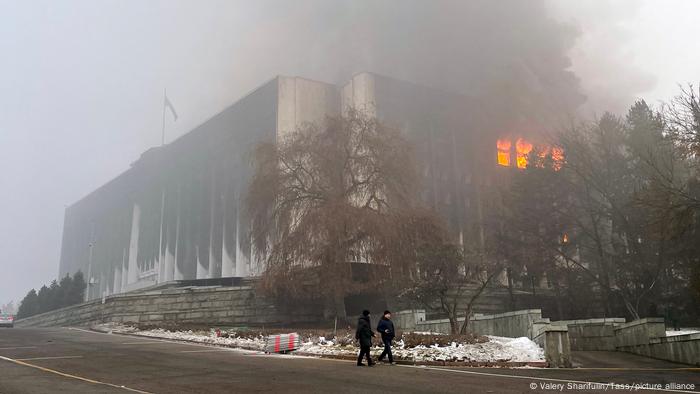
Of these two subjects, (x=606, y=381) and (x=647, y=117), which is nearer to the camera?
(x=606, y=381)

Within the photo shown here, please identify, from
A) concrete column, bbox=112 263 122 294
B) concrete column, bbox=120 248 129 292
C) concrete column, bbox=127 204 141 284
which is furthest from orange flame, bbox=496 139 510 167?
concrete column, bbox=112 263 122 294

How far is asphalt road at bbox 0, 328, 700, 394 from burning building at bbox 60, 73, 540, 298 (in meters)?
39.1

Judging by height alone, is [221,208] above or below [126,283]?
above

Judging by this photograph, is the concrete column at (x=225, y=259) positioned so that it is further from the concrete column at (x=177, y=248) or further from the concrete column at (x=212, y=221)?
the concrete column at (x=177, y=248)

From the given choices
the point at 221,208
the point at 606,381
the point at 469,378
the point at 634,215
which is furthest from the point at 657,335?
the point at 221,208

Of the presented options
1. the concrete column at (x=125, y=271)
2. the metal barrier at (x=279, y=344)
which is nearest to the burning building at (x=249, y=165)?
the concrete column at (x=125, y=271)

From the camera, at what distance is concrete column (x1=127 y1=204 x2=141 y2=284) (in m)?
93.9

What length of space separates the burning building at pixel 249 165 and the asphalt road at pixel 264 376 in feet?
128

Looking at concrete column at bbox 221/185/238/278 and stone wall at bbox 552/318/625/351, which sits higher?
concrete column at bbox 221/185/238/278

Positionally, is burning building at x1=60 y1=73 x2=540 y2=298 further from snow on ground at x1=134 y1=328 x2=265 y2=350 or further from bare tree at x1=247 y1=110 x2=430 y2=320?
A: snow on ground at x1=134 y1=328 x2=265 y2=350

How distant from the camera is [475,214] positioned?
67812mm

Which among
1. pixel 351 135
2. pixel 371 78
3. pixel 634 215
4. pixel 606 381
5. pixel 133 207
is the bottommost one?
pixel 606 381

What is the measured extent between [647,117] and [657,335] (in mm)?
20930

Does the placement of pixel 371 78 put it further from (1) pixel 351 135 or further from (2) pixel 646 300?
(2) pixel 646 300
